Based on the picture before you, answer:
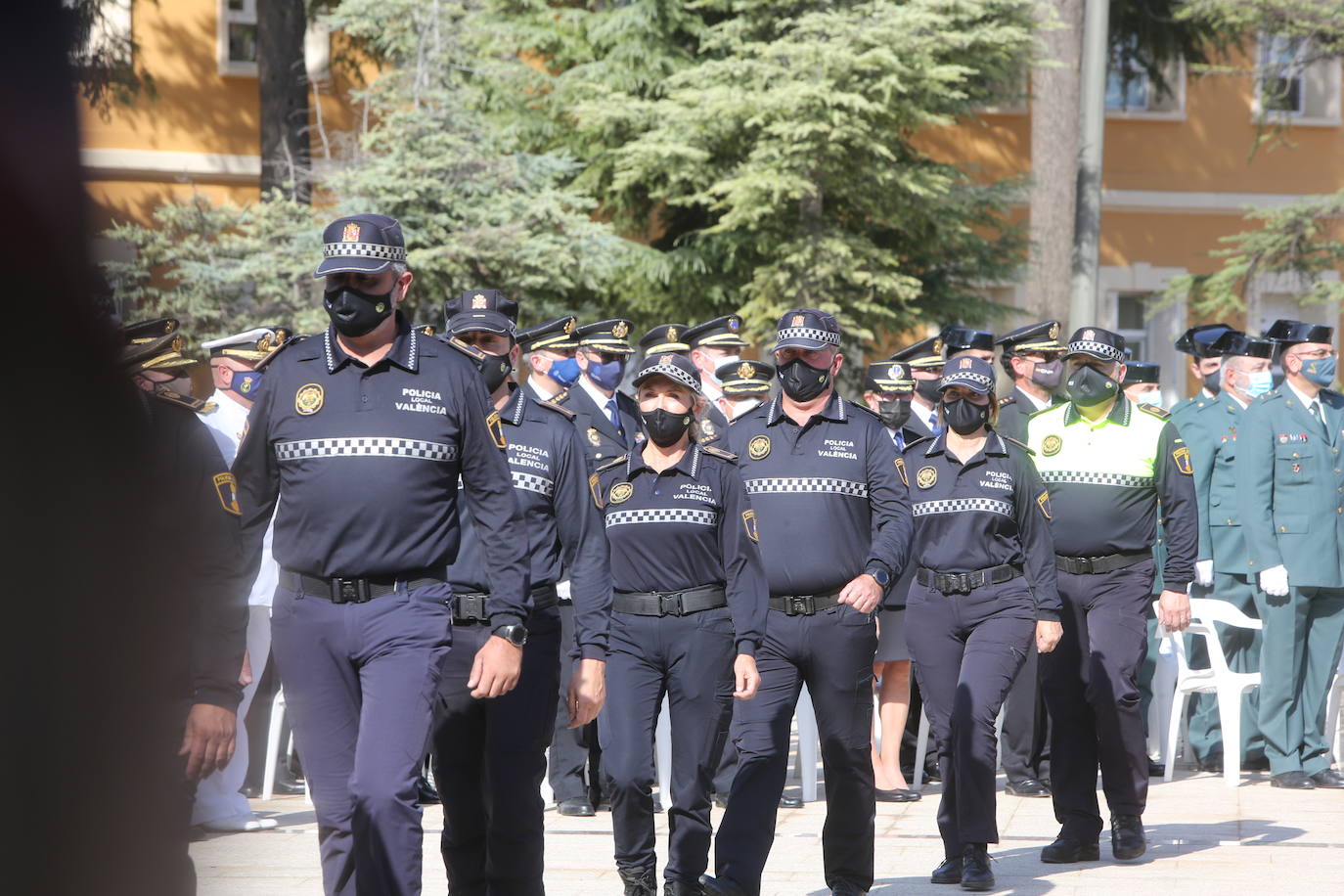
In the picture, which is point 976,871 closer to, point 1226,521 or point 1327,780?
point 1327,780

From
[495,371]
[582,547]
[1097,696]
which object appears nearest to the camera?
[582,547]

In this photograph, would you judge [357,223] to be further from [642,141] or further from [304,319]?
[642,141]

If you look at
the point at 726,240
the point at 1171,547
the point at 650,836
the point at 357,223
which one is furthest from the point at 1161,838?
the point at 726,240

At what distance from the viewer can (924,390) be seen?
11.3 m

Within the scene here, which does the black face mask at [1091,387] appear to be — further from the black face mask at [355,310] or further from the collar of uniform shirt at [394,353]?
the black face mask at [355,310]

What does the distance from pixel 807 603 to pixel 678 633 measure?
65 centimetres

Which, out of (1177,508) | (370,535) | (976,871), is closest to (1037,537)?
(1177,508)

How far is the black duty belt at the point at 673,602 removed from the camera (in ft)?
21.4

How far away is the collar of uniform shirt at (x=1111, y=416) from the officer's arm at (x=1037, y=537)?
0.75m

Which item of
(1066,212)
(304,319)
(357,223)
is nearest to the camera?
(357,223)

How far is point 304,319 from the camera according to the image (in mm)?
17172

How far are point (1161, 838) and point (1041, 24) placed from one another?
13.4m

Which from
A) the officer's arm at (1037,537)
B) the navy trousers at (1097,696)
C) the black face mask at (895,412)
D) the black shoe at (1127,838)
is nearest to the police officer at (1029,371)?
the black face mask at (895,412)

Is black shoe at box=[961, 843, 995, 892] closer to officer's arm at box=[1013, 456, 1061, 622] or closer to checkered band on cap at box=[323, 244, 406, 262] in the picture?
officer's arm at box=[1013, 456, 1061, 622]
